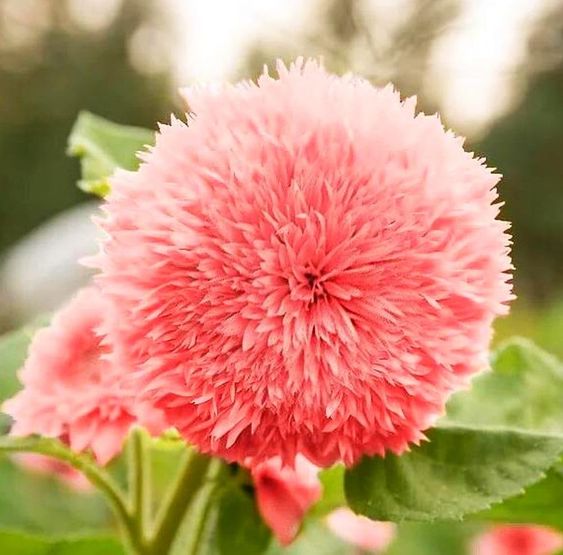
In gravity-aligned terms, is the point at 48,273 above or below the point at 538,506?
above

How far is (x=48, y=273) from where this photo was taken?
3223 mm

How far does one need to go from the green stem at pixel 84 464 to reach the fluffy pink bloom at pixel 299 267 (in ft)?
0.46

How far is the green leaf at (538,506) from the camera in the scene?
1.67 feet

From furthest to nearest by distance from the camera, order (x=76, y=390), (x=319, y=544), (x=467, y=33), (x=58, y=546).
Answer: (x=467, y=33)
(x=319, y=544)
(x=58, y=546)
(x=76, y=390)

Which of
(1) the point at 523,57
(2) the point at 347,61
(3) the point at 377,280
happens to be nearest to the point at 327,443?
(3) the point at 377,280

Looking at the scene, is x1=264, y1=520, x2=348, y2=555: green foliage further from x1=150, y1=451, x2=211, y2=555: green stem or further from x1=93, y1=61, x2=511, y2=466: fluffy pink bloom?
x1=93, y1=61, x2=511, y2=466: fluffy pink bloom

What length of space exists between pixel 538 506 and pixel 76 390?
0.25 metres

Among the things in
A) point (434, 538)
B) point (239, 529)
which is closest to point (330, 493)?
point (239, 529)

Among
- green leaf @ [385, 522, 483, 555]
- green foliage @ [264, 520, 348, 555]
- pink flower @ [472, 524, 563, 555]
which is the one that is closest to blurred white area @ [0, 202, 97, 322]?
green leaf @ [385, 522, 483, 555]

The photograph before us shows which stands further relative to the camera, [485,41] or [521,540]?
[485,41]

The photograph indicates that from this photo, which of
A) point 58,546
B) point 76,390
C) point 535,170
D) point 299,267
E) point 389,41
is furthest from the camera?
point 535,170

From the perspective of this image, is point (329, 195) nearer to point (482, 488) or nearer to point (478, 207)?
point (478, 207)

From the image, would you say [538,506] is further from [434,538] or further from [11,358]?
[434,538]

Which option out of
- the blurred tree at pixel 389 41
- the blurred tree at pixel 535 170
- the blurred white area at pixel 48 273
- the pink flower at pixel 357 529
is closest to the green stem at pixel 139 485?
the pink flower at pixel 357 529
